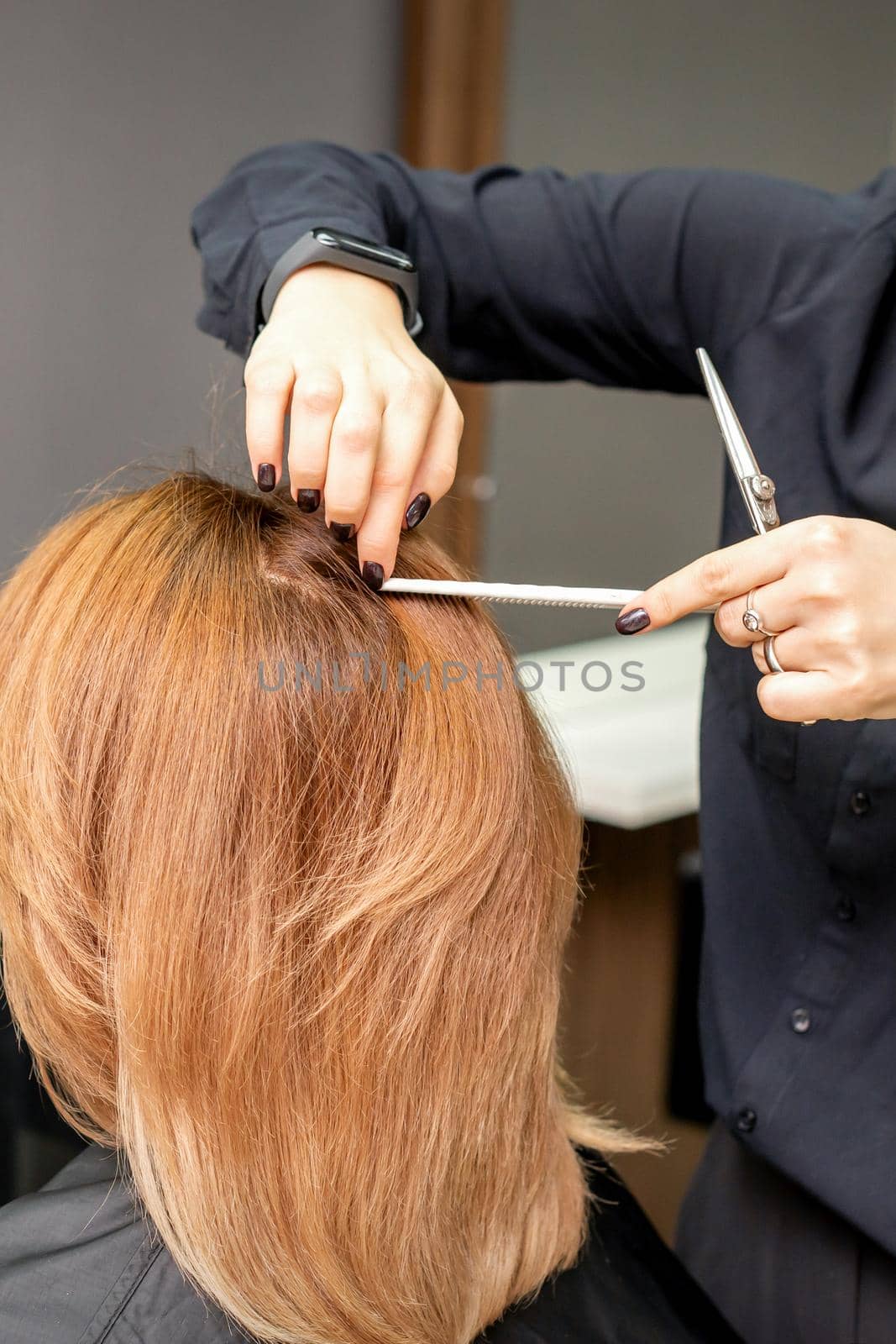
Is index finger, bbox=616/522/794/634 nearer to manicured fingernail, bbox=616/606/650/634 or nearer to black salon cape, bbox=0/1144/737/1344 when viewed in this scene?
manicured fingernail, bbox=616/606/650/634

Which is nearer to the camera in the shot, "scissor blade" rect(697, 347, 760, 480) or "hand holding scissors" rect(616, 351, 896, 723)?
"hand holding scissors" rect(616, 351, 896, 723)

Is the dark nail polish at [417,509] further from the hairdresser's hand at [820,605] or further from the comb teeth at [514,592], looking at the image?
the hairdresser's hand at [820,605]

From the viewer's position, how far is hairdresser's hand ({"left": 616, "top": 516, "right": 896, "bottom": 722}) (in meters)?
0.64

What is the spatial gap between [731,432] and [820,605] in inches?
7.6

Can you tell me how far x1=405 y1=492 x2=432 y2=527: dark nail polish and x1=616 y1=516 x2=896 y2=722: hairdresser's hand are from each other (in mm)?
176

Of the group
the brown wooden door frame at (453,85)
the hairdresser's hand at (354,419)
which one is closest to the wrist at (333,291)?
the hairdresser's hand at (354,419)

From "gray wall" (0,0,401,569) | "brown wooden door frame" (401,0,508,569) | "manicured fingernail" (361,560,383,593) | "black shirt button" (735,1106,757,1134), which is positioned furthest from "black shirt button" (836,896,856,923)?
Answer: "brown wooden door frame" (401,0,508,569)

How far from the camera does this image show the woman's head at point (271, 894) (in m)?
0.70

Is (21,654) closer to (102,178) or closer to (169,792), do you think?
(169,792)

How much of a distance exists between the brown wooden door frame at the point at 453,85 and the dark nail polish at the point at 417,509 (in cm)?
107

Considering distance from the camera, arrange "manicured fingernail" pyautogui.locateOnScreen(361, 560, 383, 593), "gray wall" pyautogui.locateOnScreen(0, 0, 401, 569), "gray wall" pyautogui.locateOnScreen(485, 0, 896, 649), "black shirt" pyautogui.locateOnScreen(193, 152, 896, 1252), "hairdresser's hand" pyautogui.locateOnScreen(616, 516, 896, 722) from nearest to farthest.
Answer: "hairdresser's hand" pyautogui.locateOnScreen(616, 516, 896, 722) < "manicured fingernail" pyautogui.locateOnScreen(361, 560, 383, 593) < "black shirt" pyautogui.locateOnScreen(193, 152, 896, 1252) < "gray wall" pyautogui.locateOnScreen(0, 0, 401, 569) < "gray wall" pyautogui.locateOnScreen(485, 0, 896, 649)

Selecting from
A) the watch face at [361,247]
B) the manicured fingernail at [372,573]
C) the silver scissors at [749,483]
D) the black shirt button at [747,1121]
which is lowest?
the black shirt button at [747,1121]

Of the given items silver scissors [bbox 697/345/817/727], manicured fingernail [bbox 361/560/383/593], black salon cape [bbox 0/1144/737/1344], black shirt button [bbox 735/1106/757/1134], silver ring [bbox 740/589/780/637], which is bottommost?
black shirt button [bbox 735/1106/757/1134]

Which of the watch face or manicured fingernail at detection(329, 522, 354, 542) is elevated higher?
the watch face
